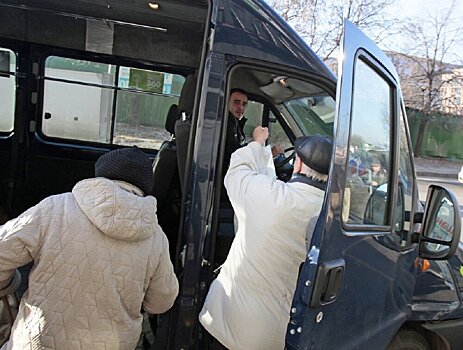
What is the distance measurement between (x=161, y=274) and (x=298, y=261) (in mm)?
600

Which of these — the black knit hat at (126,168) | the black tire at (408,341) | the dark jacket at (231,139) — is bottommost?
the black tire at (408,341)

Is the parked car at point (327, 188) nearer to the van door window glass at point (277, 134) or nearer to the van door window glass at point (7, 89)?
the van door window glass at point (277, 134)

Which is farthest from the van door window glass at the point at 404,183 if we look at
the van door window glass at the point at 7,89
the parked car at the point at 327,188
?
the van door window glass at the point at 7,89

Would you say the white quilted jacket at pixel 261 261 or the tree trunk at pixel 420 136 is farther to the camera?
the tree trunk at pixel 420 136

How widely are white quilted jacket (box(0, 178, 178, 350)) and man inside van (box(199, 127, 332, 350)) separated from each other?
0.48 meters

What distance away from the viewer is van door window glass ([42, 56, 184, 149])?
15.5 ft

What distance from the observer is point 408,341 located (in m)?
2.75

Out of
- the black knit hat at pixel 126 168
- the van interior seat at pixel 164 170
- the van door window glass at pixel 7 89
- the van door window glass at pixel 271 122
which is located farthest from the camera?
the van door window glass at pixel 7 89

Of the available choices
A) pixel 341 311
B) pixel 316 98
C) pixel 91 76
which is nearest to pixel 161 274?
pixel 341 311

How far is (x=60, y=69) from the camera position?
15.4ft

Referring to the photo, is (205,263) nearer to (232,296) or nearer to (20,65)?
(232,296)

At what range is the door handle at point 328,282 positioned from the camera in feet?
5.65

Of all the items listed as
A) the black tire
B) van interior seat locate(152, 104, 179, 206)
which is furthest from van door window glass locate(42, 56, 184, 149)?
the black tire

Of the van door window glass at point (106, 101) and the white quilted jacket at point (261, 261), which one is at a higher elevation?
the van door window glass at point (106, 101)
